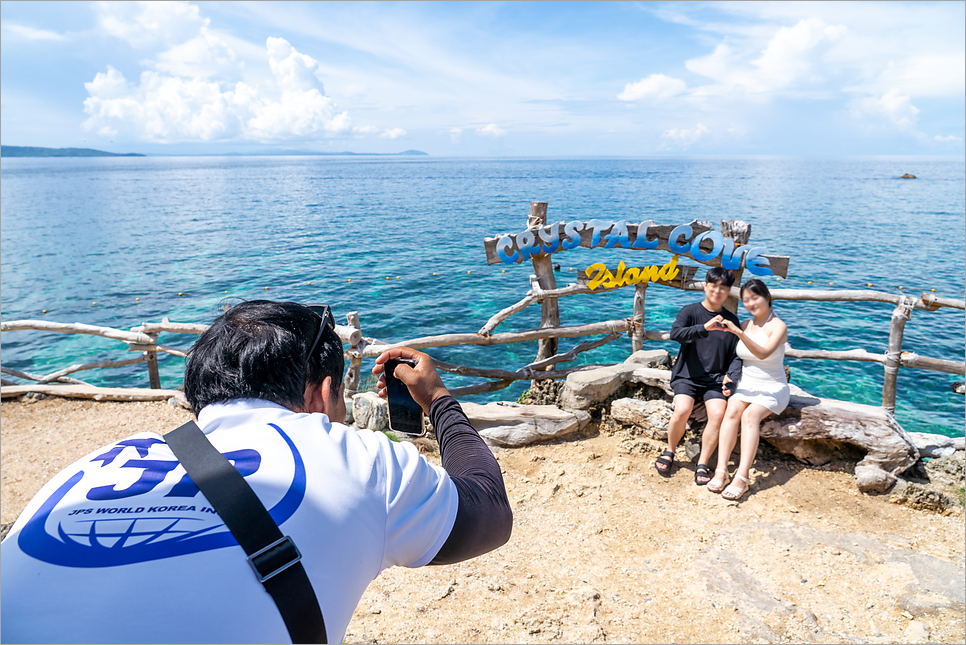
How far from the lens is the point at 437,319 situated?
14305mm

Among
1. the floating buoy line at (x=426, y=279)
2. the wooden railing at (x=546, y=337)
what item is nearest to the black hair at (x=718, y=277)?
the wooden railing at (x=546, y=337)

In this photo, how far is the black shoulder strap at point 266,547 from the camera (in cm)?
91

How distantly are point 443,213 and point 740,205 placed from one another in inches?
936

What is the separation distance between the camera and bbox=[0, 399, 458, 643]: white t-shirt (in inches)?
33.0

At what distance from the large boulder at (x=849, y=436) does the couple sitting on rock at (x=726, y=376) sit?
9.6 inches

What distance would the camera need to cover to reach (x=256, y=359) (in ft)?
4.25

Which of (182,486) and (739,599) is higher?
(182,486)

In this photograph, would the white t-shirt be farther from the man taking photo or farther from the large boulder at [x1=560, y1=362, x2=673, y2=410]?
the large boulder at [x1=560, y1=362, x2=673, y2=410]

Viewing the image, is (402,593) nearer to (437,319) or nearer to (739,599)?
(739,599)

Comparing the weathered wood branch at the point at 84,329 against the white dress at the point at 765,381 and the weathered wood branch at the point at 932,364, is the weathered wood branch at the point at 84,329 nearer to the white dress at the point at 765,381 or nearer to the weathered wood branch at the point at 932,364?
the white dress at the point at 765,381

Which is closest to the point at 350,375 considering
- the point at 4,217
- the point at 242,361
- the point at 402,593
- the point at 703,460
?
the point at 402,593

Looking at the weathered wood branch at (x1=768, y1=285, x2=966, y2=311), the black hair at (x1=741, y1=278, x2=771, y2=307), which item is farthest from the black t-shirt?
the weathered wood branch at (x1=768, y1=285, x2=966, y2=311)

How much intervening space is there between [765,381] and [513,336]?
3.27 meters

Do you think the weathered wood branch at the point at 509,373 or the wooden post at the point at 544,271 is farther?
the wooden post at the point at 544,271
